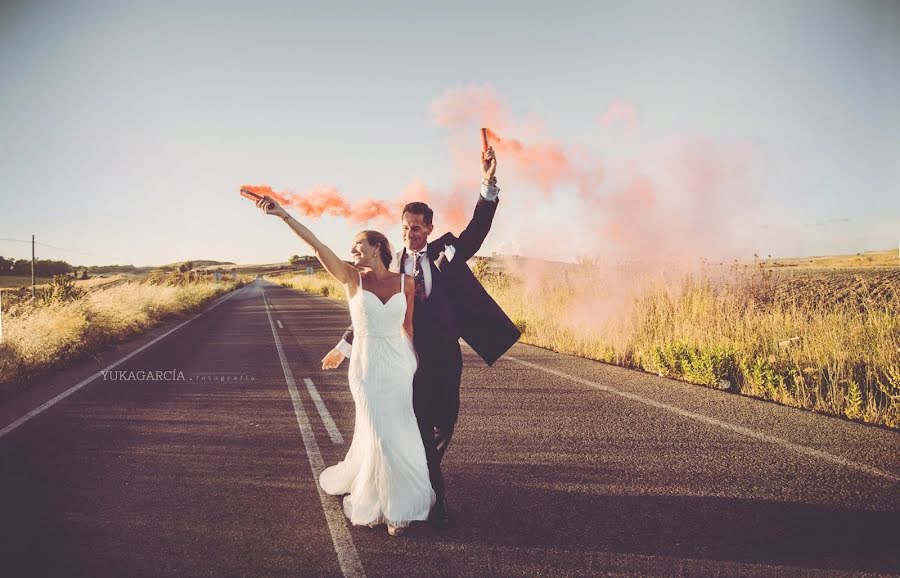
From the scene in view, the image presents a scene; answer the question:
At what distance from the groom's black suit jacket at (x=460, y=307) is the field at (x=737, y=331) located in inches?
172

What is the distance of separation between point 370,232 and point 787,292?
10.5 meters

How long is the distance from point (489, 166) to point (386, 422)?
1949 millimetres

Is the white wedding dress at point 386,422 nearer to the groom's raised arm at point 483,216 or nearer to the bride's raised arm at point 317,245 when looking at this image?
the bride's raised arm at point 317,245

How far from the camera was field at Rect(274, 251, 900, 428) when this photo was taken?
268 inches

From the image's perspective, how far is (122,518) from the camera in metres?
3.90

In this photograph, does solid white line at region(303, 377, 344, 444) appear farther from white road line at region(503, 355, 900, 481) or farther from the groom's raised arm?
white road line at region(503, 355, 900, 481)

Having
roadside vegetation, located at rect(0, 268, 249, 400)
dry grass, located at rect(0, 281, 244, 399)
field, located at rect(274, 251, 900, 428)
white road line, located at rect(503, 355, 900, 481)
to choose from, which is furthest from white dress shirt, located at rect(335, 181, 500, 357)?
dry grass, located at rect(0, 281, 244, 399)

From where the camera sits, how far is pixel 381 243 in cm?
382

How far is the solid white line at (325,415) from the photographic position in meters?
5.78

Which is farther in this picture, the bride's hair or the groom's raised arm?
the groom's raised arm

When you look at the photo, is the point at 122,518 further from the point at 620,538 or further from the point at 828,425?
the point at 828,425

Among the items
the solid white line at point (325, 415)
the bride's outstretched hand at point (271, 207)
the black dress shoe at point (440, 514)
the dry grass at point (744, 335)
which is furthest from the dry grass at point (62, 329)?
the dry grass at point (744, 335)

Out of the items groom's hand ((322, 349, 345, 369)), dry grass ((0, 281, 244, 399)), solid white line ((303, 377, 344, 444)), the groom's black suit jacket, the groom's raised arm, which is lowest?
solid white line ((303, 377, 344, 444))

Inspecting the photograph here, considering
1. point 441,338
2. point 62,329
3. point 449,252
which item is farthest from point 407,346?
point 62,329
